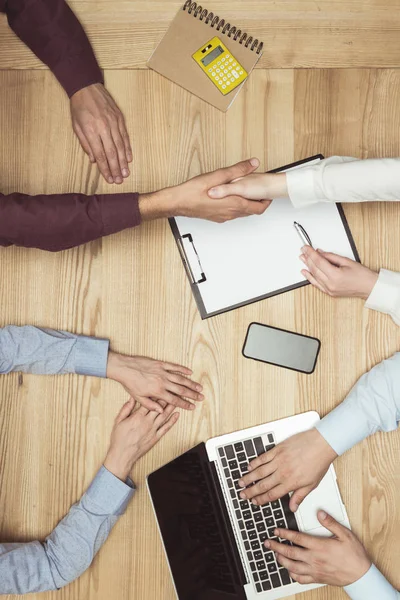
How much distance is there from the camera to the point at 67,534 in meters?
1.08

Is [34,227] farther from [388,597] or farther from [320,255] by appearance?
[388,597]

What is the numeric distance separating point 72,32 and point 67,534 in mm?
942

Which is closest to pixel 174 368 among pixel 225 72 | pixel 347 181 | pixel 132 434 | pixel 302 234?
pixel 132 434

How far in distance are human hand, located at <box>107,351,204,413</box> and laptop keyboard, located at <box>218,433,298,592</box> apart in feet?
0.41

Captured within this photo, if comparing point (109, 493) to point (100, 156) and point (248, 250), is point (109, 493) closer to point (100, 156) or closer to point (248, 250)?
point (248, 250)

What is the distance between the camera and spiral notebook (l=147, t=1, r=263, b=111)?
1154 millimetres

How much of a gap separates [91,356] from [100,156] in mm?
386

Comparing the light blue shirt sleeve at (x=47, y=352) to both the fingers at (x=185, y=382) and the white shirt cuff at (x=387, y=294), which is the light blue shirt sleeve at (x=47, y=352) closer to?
the fingers at (x=185, y=382)

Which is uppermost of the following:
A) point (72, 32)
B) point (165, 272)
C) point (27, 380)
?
point (72, 32)

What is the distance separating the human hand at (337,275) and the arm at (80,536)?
1.43 ft

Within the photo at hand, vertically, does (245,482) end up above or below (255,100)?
below

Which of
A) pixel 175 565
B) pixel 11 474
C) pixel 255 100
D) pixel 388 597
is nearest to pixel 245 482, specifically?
pixel 175 565

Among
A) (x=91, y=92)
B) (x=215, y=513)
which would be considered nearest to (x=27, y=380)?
(x=215, y=513)

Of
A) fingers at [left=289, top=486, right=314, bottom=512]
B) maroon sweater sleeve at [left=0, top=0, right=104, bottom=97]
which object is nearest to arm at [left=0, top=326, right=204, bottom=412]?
fingers at [left=289, top=486, right=314, bottom=512]
